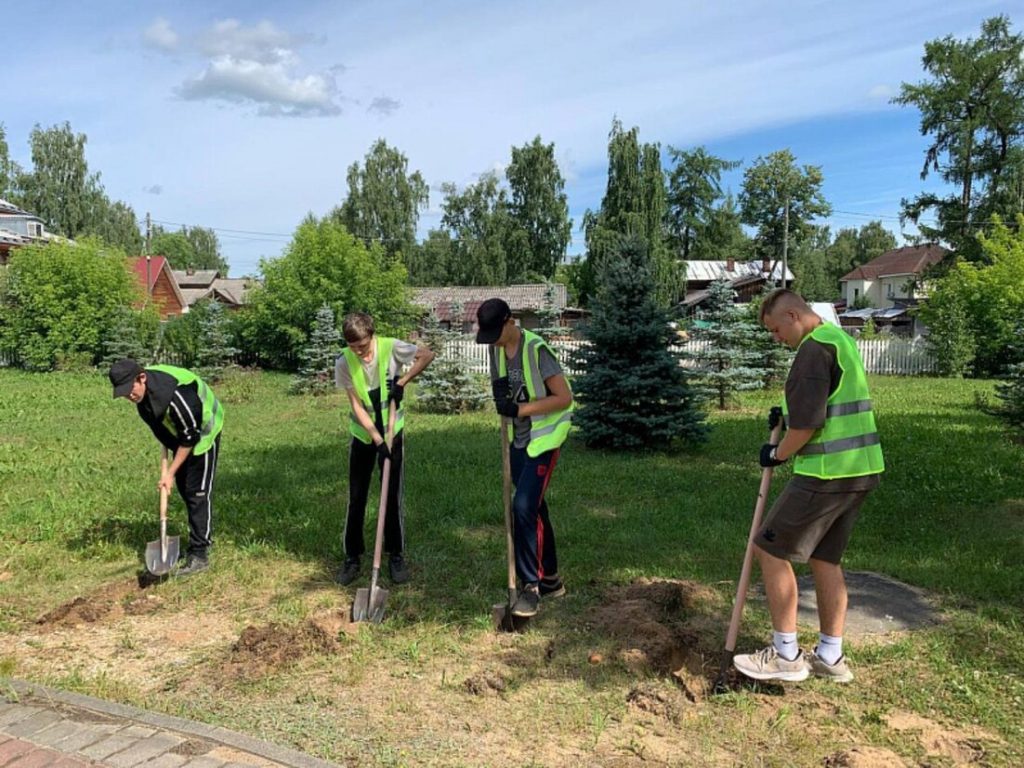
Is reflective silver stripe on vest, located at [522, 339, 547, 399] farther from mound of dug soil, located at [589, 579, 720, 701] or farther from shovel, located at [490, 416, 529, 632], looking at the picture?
mound of dug soil, located at [589, 579, 720, 701]

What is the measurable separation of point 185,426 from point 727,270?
5439cm

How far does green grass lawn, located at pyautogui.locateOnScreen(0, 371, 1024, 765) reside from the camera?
10.8 feet

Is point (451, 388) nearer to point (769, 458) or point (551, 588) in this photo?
point (551, 588)

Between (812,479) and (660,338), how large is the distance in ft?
22.4

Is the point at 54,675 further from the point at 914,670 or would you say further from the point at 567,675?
the point at 914,670

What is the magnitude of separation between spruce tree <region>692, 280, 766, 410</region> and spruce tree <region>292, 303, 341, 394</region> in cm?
854

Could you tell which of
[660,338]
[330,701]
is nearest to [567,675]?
[330,701]

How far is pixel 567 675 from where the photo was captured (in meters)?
3.70

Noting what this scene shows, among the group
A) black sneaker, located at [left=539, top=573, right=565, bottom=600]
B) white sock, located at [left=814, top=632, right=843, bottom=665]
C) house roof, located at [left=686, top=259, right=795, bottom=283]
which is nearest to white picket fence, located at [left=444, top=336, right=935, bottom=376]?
black sneaker, located at [left=539, top=573, right=565, bottom=600]

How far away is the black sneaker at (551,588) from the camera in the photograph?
464 cm

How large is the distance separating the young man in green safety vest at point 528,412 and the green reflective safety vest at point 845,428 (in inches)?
54.6

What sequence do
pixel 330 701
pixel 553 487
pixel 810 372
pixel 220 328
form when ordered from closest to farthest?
pixel 810 372, pixel 330 701, pixel 553 487, pixel 220 328

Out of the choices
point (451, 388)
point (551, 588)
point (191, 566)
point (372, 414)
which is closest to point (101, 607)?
point (191, 566)

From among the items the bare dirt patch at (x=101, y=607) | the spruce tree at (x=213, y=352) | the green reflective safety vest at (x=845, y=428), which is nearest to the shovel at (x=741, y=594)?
the green reflective safety vest at (x=845, y=428)
